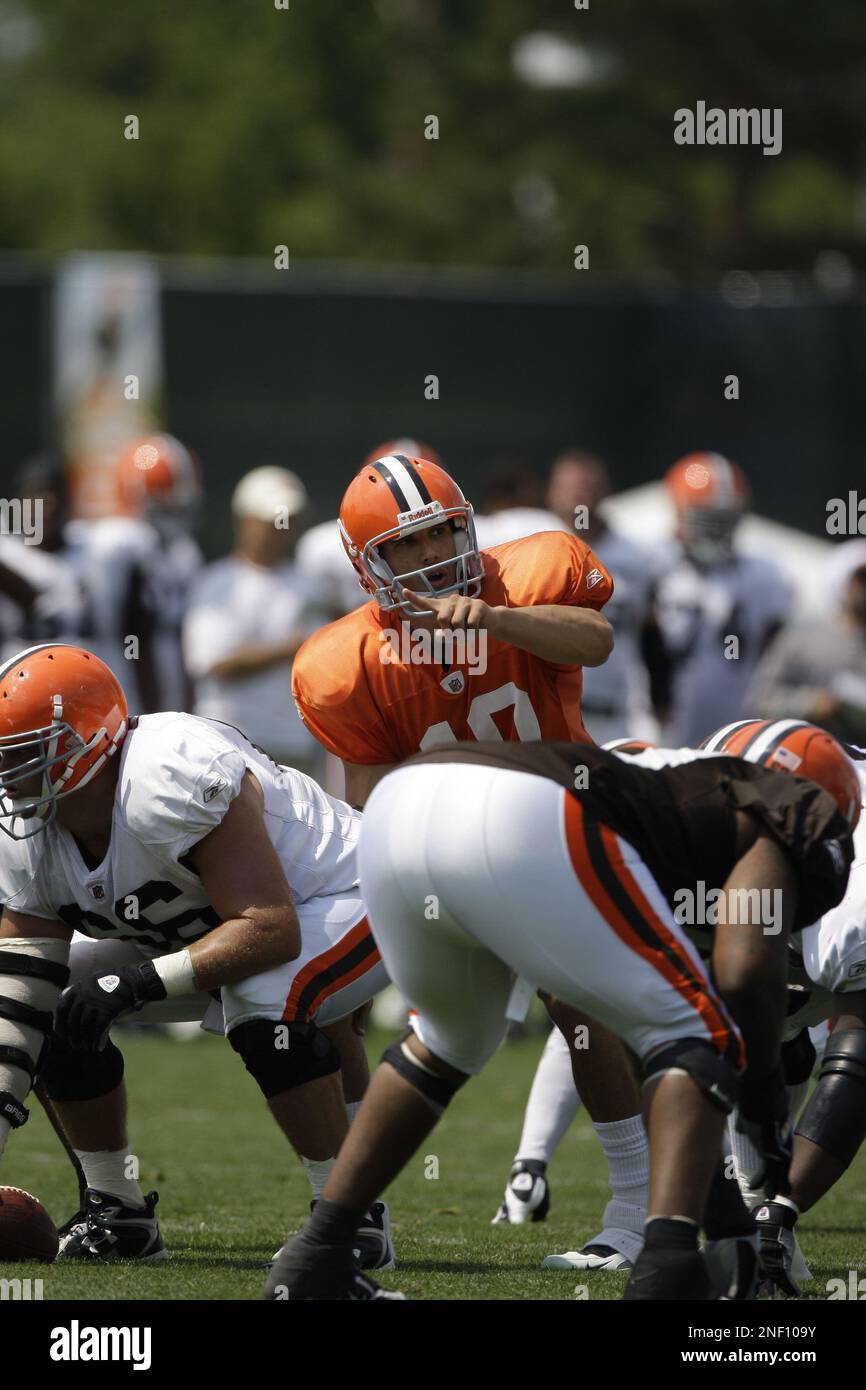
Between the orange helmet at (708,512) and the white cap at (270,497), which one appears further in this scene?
the orange helmet at (708,512)

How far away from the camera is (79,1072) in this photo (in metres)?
4.45

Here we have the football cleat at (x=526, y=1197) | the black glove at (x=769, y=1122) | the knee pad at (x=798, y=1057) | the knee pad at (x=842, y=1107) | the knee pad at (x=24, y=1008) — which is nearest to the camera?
the black glove at (x=769, y=1122)

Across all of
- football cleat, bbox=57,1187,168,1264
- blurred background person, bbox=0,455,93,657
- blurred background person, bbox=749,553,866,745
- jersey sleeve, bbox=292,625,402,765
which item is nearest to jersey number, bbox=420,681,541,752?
jersey sleeve, bbox=292,625,402,765

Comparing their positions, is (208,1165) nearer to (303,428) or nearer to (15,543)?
(15,543)

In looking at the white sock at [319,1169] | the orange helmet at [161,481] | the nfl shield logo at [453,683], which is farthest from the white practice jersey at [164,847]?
the orange helmet at [161,481]

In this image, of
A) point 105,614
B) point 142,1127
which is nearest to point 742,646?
point 105,614

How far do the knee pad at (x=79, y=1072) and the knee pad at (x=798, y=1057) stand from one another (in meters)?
1.57

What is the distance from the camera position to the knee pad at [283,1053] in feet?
13.9

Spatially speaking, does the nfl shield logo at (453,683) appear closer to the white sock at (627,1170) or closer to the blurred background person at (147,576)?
the white sock at (627,1170)

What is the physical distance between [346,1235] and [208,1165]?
102 inches

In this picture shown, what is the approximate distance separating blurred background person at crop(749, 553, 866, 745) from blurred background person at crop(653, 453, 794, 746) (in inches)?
32.3

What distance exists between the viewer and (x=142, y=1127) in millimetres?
6770

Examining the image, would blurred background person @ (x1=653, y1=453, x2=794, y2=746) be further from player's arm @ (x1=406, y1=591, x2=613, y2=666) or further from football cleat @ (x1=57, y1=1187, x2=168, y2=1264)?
Result: football cleat @ (x1=57, y1=1187, x2=168, y2=1264)

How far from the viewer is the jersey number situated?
15.1ft
